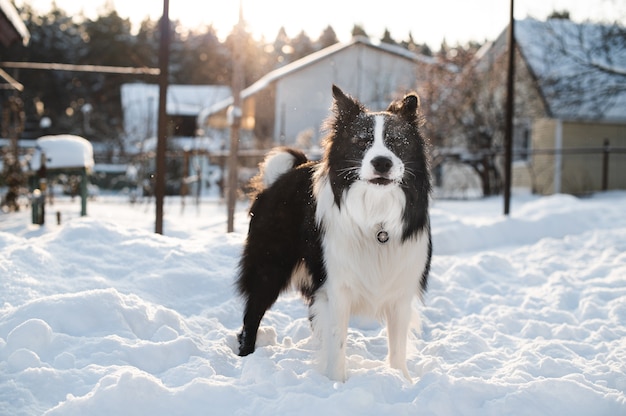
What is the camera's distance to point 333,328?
356 cm

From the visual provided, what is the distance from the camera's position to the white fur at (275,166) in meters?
4.58

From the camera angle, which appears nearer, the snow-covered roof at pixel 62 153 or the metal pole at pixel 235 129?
the metal pole at pixel 235 129

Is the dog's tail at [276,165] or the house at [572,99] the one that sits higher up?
the house at [572,99]

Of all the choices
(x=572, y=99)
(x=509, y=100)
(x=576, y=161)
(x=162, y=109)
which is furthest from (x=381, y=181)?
(x=576, y=161)

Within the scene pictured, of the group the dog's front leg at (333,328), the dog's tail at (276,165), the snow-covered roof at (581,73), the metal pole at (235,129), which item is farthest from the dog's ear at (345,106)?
the snow-covered roof at (581,73)

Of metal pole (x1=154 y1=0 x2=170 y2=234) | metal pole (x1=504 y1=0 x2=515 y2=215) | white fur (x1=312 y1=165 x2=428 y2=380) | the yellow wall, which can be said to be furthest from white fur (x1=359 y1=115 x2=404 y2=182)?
the yellow wall

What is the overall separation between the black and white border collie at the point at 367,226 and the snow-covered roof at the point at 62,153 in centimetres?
679

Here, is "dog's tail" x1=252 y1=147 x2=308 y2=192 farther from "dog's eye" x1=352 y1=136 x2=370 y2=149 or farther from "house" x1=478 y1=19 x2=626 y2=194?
"house" x1=478 y1=19 x2=626 y2=194

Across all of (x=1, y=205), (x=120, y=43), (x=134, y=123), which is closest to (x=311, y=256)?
(x=1, y=205)

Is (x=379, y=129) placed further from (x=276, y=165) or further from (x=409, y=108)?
(x=276, y=165)

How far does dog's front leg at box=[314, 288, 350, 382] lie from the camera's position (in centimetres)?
350

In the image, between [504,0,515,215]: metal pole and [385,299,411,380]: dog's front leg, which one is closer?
[385,299,411,380]: dog's front leg

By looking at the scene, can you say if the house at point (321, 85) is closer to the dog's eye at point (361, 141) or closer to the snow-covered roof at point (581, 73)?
the snow-covered roof at point (581, 73)

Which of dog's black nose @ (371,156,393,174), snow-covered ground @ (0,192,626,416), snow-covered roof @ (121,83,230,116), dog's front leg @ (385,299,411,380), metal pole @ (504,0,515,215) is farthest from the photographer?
snow-covered roof @ (121,83,230,116)
